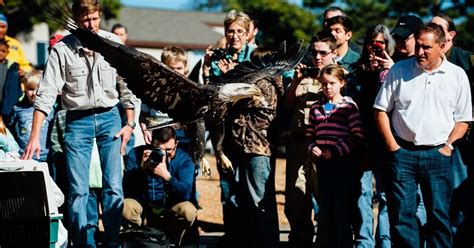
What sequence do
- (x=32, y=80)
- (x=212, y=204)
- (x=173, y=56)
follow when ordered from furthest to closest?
(x=212, y=204)
(x=32, y=80)
(x=173, y=56)

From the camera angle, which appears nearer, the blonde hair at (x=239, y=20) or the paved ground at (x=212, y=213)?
the blonde hair at (x=239, y=20)

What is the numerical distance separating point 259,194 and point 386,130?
4.31ft

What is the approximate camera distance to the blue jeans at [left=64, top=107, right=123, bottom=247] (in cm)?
653

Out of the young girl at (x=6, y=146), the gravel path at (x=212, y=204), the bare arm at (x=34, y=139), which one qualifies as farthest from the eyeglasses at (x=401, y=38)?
the young girl at (x=6, y=146)

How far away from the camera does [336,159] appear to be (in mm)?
6250

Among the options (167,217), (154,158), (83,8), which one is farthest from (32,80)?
(167,217)

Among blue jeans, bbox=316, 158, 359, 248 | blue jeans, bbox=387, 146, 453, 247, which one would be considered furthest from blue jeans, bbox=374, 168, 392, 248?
blue jeans, bbox=387, 146, 453, 247

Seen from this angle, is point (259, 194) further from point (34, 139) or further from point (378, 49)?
point (34, 139)

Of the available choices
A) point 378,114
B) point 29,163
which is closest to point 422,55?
point 378,114

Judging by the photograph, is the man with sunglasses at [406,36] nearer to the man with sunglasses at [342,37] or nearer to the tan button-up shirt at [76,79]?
the man with sunglasses at [342,37]

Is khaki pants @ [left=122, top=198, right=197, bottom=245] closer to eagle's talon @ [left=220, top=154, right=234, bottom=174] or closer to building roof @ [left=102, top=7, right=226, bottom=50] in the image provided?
eagle's talon @ [left=220, top=154, right=234, bottom=174]

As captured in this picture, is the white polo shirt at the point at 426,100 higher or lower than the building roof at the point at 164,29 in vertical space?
lower

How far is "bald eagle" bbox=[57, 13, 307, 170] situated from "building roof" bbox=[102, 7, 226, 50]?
3602cm

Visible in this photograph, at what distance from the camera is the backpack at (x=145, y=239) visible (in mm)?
6219
